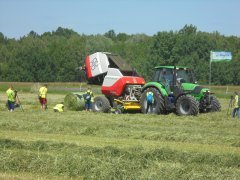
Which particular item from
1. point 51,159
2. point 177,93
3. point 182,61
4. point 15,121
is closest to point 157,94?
point 177,93

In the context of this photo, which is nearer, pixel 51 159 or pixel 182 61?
pixel 51 159

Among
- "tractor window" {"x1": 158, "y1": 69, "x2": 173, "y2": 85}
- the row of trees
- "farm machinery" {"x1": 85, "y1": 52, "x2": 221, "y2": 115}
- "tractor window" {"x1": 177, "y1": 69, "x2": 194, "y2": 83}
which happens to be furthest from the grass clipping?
the row of trees

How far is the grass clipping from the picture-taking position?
973 inches

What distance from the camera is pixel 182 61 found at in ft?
232

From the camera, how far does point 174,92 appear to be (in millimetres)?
21094

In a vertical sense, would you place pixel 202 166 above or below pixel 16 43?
below

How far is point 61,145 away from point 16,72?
7347 centimetres

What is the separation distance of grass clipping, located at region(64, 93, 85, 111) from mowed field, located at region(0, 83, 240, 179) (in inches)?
210

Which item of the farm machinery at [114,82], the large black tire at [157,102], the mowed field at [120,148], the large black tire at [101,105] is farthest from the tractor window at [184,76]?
the large black tire at [101,105]

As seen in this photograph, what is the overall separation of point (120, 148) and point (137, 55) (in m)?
74.3

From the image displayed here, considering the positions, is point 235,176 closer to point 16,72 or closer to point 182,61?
point 182,61

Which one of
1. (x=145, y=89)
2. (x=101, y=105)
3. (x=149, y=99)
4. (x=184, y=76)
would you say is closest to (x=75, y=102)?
(x=101, y=105)

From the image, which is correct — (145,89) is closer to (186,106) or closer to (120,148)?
(186,106)

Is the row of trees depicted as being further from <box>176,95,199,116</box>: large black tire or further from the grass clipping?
<box>176,95,199,116</box>: large black tire
